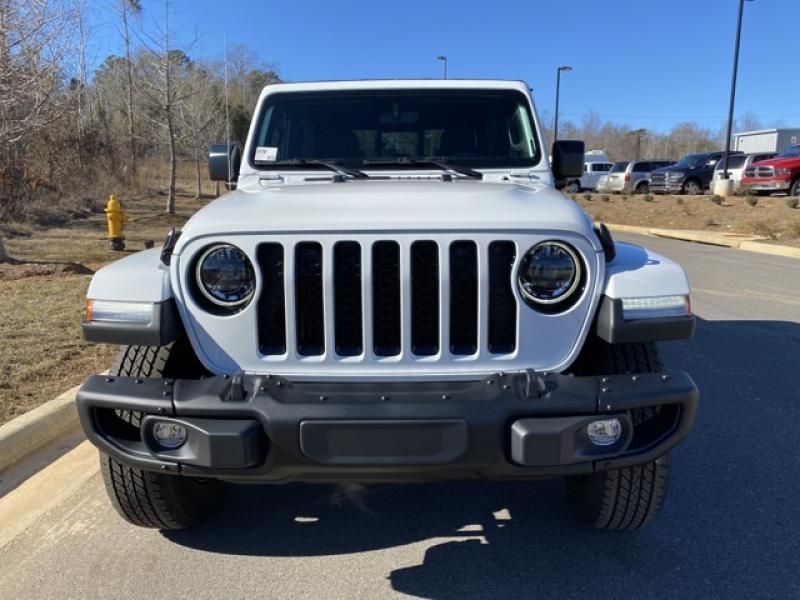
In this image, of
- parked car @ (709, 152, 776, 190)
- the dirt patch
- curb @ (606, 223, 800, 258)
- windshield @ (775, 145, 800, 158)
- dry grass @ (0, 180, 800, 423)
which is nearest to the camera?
dry grass @ (0, 180, 800, 423)

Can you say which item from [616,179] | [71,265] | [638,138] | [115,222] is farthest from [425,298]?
[638,138]

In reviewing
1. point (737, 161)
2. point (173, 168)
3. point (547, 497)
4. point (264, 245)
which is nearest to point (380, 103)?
point (264, 245)

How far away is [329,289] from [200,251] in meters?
0.49

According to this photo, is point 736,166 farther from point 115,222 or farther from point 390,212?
point 390,212

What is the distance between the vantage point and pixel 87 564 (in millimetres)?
2697

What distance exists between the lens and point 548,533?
114 inches

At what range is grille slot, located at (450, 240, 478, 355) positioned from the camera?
234 centimetres

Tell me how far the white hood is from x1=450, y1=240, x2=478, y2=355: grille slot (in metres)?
0.09

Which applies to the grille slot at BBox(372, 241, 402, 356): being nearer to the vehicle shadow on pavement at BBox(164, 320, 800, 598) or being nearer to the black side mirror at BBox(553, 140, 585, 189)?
the vehicle shadow on pavement at BBox(164, 320, 800, 598)

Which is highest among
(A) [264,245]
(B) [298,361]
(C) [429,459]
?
(A) [264,245]

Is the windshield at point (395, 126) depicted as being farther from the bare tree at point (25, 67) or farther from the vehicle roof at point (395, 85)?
the bare tree at point (25, 67)

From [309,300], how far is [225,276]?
0.99ft

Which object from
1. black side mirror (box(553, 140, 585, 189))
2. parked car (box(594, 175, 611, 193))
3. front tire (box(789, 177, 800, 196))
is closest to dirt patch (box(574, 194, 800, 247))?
front tire (box(789, 177, 800, 196))

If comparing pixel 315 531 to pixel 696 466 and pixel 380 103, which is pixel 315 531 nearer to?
pixel 696 466
